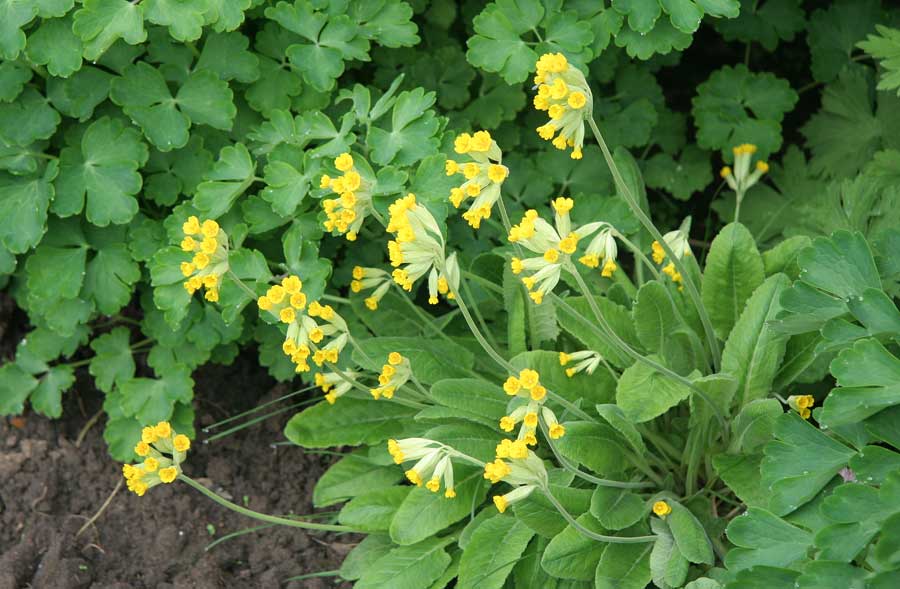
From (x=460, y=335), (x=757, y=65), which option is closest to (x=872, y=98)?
(x=757, y=65)

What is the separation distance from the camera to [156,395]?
114 inches

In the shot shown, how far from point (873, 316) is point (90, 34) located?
6.00ft

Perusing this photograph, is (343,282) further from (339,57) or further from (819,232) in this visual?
(819,232)

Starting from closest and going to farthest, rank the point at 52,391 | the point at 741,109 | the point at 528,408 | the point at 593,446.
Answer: the point at 528,408
the point at 593,446
the point at 52,391
the point at 741,109

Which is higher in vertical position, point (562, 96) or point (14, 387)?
point (562, 96)

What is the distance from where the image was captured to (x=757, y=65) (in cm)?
372

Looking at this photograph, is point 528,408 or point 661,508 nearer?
point 528,408

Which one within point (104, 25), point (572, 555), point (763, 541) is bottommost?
point (572, 555)

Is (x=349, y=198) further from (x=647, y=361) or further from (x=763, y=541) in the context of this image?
(x=763, y=541)

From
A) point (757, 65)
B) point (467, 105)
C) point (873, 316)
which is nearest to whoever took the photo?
point (873, 316)

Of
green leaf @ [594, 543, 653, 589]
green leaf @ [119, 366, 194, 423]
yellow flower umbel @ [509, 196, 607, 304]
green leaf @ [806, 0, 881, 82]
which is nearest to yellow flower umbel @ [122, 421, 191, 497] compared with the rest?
green leaf @ [119, 366, 194, 423]

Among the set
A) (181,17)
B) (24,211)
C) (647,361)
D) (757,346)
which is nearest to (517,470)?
(647,361)

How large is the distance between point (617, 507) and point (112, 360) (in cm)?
151

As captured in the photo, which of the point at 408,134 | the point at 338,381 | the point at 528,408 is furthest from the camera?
the point at 408,134
